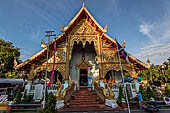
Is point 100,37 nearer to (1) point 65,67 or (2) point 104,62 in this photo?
(2) point 104,62

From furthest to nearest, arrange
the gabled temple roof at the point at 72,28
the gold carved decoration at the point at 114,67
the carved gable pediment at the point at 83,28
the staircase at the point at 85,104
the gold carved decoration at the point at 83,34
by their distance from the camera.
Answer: the carved gable pediment at the point at 83,28 → the gold carved decoration at the point at 83,34 → the gold carved decoration at the point at 114,67 → the gabled temple roof at the point at 72,28 → the staircase at the point at 85,104

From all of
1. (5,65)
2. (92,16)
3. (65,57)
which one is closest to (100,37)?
(92,16)

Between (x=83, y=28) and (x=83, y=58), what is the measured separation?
11.8 ft

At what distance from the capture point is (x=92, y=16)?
984 centimetres

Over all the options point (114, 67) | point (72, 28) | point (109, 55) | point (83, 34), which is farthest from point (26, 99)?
point (109, 55)

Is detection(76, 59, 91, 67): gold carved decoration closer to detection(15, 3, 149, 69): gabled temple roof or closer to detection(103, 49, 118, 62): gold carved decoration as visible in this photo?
detection(103, 49, 118, 62): gold carved decoration

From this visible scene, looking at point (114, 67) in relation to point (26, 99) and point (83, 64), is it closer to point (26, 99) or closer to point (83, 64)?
point (83, 64)

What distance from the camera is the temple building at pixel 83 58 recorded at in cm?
855

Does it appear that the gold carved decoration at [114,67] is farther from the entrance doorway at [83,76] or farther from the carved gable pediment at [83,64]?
the entrance doorway at [83,76]

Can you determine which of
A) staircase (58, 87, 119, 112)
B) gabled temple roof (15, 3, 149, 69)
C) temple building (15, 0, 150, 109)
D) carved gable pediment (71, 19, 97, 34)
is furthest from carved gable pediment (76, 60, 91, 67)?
staircase (58, 87, 119, 112)

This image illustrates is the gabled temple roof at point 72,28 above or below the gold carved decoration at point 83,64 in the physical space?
above

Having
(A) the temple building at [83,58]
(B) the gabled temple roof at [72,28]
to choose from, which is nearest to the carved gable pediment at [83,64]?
(A) the temple building at [83,58]

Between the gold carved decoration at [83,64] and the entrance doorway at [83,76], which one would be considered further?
the entrance doorway at [83,76]

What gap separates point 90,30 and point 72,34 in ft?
7.04
